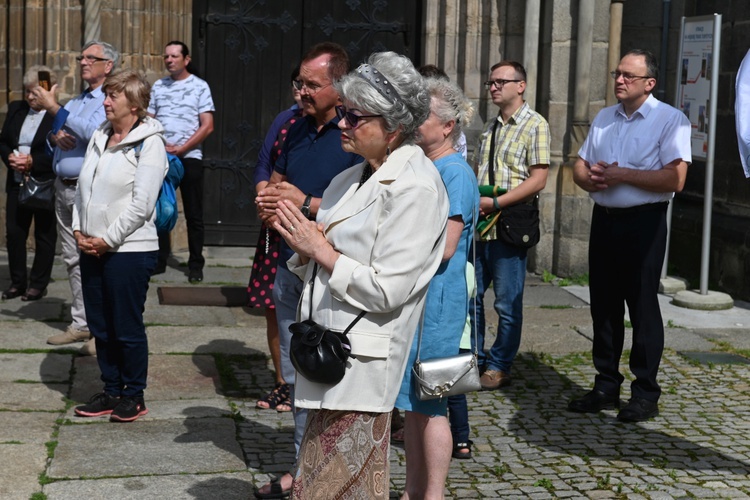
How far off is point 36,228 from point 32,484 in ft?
13.6

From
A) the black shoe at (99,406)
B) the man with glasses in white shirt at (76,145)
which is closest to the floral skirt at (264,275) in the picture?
the black shoe at (99,406)

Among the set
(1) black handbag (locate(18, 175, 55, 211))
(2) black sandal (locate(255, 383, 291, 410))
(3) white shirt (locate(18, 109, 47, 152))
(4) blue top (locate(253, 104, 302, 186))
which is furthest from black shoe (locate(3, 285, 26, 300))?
(4) blue top (locate(253, 104, 302, 186))

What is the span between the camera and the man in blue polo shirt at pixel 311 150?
507 cm

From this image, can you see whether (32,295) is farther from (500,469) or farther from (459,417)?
(500,469)

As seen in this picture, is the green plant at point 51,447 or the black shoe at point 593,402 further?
the black shoe at point 593,402

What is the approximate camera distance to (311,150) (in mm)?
5227

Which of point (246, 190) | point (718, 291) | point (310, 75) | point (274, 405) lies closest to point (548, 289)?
point (718, 291)

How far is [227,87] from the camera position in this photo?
11.2 m

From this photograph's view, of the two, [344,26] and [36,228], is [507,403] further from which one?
[344,26]

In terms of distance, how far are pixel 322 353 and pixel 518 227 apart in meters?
3.29

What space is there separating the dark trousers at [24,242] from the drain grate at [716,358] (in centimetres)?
460

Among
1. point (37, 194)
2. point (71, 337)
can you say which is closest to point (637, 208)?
point (71, 337)

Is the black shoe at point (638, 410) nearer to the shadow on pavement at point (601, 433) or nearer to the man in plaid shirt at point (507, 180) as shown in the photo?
the shadow on pavement at point (601, 433)

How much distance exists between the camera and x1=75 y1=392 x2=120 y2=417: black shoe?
6.15 m
